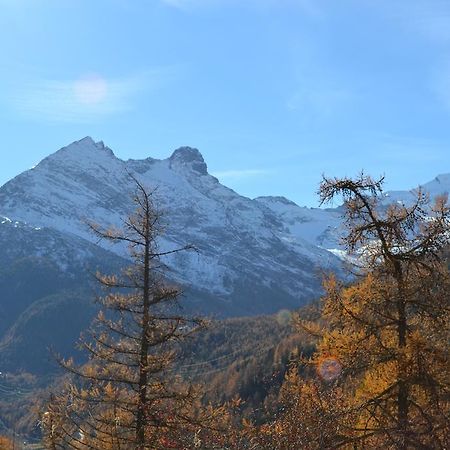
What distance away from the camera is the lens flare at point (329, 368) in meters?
11.7

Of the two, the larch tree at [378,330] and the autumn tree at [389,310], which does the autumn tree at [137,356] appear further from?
the autumn tree at [389,310]

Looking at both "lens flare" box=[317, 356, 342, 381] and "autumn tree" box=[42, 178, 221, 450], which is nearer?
"lens flare" box=[317, 356, 342, 381]

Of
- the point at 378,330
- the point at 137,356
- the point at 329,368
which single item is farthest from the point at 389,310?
the point at 137,356

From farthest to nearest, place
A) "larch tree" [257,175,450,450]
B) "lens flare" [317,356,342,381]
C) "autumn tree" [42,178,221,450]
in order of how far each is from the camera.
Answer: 1. "autumn tree" [42,178,221,450]
2. "lens flare" [317,356,342,381]
3. "larch tree" [257,175,450,450]

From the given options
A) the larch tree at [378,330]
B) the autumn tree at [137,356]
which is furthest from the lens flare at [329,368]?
the autumn tree at [137,356]

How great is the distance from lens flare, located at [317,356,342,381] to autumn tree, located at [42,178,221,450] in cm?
562

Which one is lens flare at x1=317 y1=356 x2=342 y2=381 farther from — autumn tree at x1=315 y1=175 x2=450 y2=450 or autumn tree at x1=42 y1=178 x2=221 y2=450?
autumn tree at x1=42 y1=178 x2=221 y2=450

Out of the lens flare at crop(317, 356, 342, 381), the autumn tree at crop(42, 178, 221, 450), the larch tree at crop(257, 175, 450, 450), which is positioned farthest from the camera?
the autumn tree at crop(42, 178, 221, 450)

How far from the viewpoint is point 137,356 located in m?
18.6

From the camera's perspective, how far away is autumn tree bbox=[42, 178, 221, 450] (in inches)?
670

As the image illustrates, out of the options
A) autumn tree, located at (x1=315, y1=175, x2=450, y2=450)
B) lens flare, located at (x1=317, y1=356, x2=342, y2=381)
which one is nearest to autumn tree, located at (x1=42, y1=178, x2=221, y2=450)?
lens flare, located at (x1=317, y1=356, x2=342, y2=381)

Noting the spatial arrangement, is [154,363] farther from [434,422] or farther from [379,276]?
[434,422]

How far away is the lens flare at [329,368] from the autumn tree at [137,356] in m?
5.62

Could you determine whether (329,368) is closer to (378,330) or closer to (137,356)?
(378,330)
